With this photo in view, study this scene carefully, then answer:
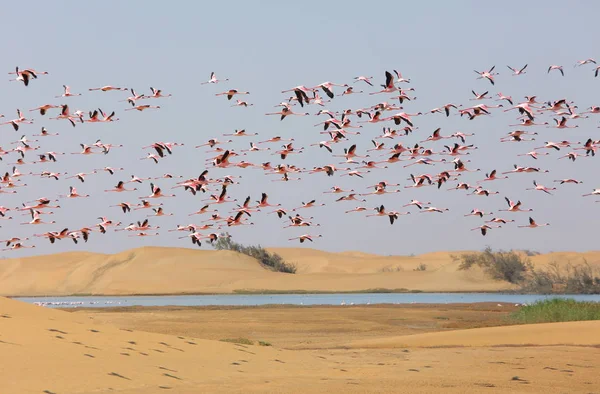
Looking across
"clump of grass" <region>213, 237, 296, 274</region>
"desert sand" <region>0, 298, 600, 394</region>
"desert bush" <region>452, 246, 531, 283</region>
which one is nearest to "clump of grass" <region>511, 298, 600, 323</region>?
"desert sand" <region>0, 298, 600, 394</region>

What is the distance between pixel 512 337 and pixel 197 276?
85881 millimetres

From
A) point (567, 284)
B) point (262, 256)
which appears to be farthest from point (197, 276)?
point (567, 284)

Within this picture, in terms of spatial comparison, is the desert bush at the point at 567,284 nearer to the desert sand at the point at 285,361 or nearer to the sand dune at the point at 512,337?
the sand dune at the point at 512,337

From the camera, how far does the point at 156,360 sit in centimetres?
2188

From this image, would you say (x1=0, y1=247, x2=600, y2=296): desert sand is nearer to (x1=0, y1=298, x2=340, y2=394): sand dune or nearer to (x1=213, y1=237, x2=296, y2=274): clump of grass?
(x1=213, y1=237, x2=296, y2=274): clump of grass

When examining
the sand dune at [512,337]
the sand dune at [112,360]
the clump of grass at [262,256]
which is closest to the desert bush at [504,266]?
the clump of grass at [262,256]

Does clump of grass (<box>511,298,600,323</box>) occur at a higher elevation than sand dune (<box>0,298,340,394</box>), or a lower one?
higher

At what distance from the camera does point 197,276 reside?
117 metres

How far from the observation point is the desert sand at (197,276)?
10712 centimetres

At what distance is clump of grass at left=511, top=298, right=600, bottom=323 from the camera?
41.1 meters

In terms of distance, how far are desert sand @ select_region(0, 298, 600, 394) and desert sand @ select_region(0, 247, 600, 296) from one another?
6868cm

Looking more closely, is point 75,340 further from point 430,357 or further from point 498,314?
point 498,314

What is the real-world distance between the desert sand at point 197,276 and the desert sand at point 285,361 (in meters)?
68.7

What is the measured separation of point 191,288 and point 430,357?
8662cm
